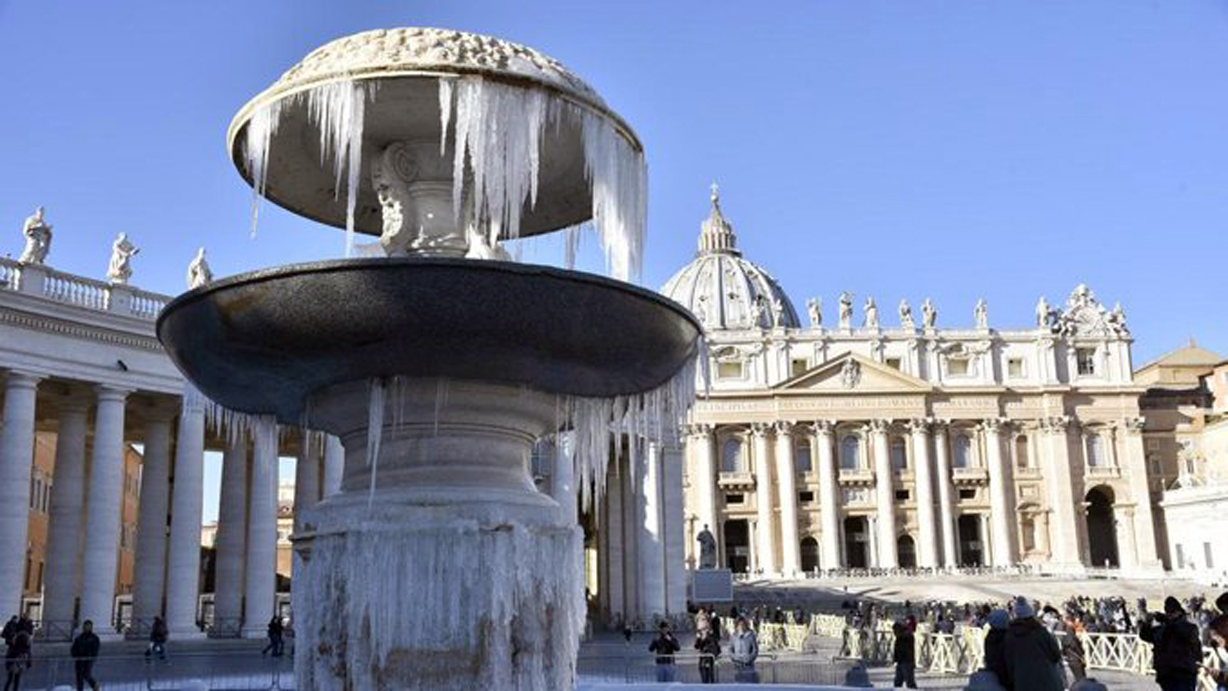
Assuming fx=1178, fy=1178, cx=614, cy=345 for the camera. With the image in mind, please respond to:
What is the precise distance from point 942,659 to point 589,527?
2161 cm

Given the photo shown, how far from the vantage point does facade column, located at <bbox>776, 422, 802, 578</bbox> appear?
80.7 metres

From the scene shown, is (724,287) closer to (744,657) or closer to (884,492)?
(884,492)

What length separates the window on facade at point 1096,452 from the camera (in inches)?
3319

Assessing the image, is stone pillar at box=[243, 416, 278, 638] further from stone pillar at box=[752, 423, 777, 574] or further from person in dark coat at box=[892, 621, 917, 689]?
stone pillar at box=[752, 423, 777, 574]

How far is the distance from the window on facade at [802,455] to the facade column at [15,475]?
65070 millimetres

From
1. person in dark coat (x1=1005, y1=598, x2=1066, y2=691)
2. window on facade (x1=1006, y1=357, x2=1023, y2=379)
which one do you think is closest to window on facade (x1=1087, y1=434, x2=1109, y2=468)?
window on facade (x1=1006, y1=357, x2=1023, y2=379)

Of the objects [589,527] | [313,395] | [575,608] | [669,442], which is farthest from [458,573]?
[589,527]

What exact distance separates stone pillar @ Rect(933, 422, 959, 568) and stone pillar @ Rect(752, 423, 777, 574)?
38.7 feet

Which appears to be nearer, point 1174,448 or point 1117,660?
point 1117,660

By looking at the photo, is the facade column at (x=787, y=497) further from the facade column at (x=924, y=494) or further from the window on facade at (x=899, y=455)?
the facade column at (x=924, y=494)

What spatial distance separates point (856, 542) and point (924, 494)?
6.49 metres

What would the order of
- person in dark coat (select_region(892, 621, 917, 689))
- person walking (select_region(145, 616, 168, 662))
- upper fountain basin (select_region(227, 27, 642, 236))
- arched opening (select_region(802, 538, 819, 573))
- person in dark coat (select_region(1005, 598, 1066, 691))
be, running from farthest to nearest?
arched opening (select_region(802, 538, 819, 573))
person walking (select_region(145, 616, 168, 662))
person in dark coat (select_region(892, 621, 917, 689))
person in dark coat (select_region(1005, 598, 1066, 691))
upper fountain basin (select_region(227, 27, 642, 236))

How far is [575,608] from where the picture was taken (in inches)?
293

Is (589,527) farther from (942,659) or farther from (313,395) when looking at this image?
(313,395)
